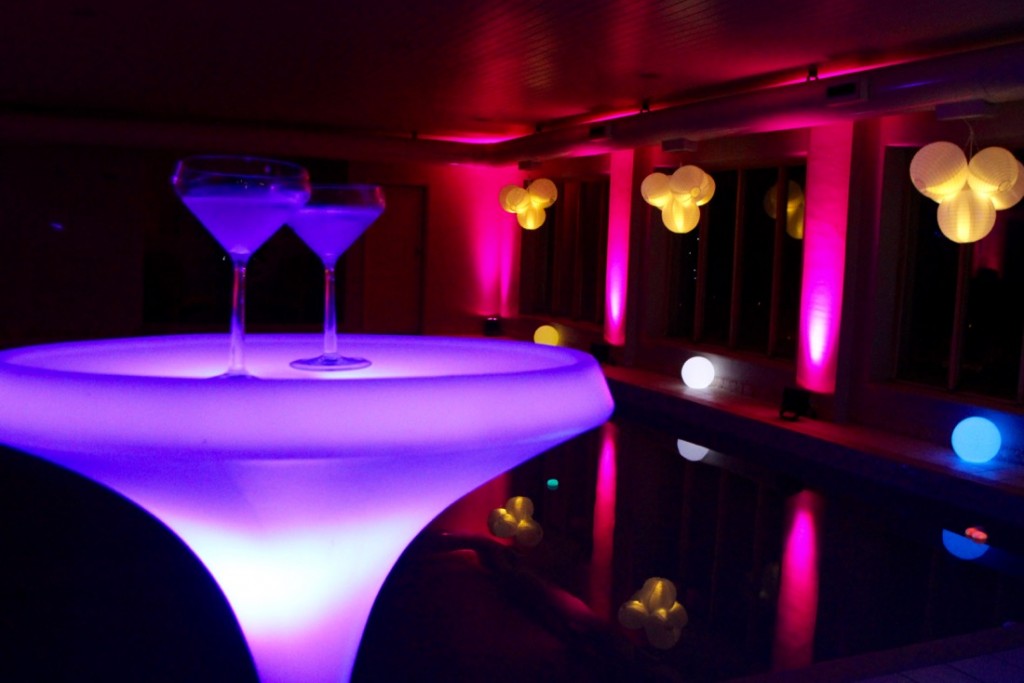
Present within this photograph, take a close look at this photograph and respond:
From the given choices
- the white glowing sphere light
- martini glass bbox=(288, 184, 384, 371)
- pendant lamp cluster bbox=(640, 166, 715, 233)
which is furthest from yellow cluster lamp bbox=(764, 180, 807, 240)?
martini glass bbox=(288, 184, 384, 371)

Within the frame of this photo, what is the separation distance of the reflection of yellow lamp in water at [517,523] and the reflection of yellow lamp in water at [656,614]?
0.83 metres

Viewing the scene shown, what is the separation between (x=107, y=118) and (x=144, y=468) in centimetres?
1090

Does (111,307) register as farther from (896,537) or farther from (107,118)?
(896,537)

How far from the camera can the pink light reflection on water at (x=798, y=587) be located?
3719mm

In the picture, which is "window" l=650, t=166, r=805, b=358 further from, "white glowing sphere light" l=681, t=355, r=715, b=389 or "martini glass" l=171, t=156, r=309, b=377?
"martini glass" l=171, t=156, r=309, b=377

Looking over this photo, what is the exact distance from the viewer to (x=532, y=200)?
1146cm

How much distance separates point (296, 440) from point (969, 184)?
5412 millimetres

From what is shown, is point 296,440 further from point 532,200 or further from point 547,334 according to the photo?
point 547,334

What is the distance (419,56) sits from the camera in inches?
291

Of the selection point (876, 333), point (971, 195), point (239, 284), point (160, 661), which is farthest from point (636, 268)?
point (239, 284)

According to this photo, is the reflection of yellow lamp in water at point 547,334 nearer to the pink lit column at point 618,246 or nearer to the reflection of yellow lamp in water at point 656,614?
the pink lit column at point 618,246

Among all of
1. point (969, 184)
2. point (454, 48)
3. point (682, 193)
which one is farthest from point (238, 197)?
point (682, 193)

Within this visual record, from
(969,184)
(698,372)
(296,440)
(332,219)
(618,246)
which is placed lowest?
(698,372)

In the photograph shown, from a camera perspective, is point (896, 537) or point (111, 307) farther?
point (111, 307)
